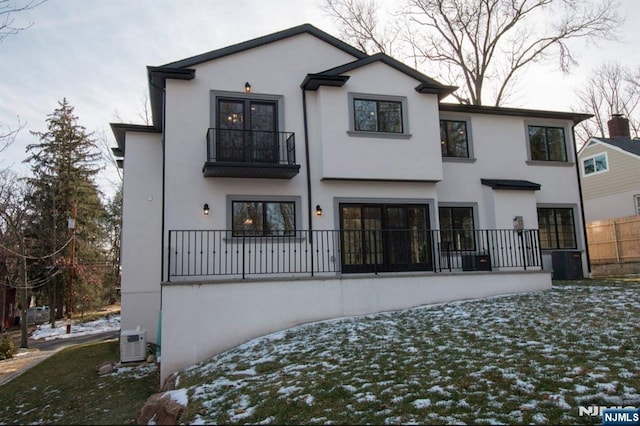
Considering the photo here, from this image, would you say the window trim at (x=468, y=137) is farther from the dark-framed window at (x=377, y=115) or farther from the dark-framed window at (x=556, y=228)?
the dark-framed window at (x=556, y=228)

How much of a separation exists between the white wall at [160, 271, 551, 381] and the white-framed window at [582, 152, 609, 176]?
52.9ft

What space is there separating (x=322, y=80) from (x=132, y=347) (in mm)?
8281

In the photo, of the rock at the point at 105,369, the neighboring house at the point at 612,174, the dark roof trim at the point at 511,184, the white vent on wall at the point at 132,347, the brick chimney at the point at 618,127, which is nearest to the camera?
the rock at the point at 105,369

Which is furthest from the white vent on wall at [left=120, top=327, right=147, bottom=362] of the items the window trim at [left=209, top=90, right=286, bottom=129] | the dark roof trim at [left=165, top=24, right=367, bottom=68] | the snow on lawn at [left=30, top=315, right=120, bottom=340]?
the snow on lawn at [left=30, top=315, right=120, bottom=340]

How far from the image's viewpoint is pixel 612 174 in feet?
73.5

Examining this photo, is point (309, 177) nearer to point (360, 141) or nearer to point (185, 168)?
point (360, 141)

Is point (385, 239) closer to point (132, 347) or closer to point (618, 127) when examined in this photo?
point (132, 347)

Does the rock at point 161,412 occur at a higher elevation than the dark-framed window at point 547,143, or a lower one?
lower

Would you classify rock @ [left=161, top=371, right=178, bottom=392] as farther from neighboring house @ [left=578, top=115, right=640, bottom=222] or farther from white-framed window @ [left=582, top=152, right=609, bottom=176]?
white-framed window @ [left=582, top=152, right=609, bottom=176]

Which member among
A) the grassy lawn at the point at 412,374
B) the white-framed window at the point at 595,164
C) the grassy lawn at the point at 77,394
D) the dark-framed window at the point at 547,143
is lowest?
the grassy lawn at the point at 77,394

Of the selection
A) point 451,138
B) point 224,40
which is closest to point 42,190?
point 224,40

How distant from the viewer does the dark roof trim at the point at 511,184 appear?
13406 millimetres

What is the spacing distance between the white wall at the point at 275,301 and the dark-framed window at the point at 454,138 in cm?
470

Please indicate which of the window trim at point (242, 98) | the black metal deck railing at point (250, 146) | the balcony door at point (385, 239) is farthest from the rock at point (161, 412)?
the window trim at point (242, 98)
